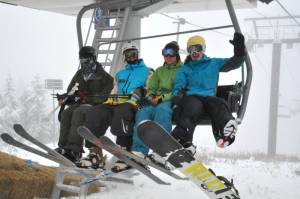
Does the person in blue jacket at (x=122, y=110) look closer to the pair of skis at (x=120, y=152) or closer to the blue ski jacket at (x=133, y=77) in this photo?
the blue ski jacket at (x=133, y=77)

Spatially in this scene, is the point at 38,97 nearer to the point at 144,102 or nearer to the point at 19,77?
the point at 19,77

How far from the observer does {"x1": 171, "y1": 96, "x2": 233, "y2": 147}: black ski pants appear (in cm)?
352

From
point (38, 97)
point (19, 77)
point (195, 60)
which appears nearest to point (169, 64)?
point (195, 60)

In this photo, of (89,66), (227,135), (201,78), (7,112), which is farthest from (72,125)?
(7,112)

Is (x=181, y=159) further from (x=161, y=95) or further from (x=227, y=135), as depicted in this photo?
(x=161, y=95)

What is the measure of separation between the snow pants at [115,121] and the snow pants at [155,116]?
0.33 feet

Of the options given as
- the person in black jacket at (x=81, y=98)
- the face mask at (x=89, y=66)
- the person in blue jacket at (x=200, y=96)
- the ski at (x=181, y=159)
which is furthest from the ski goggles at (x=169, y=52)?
the ski at (x=181, y=159)

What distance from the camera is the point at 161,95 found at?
3922mm

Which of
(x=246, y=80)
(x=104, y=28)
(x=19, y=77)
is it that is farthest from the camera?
(x=19, y=77)

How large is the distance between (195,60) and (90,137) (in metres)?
1.18

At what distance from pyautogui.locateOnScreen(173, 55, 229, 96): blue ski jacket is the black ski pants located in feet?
0.35

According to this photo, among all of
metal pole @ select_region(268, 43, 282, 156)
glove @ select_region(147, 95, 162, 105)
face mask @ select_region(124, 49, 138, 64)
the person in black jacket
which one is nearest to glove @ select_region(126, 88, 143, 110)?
glove @ select_region(147, 95, 162, 105)

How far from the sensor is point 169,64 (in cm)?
410

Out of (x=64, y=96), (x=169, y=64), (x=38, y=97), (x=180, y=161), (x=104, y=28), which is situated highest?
(x=104, y=28)
